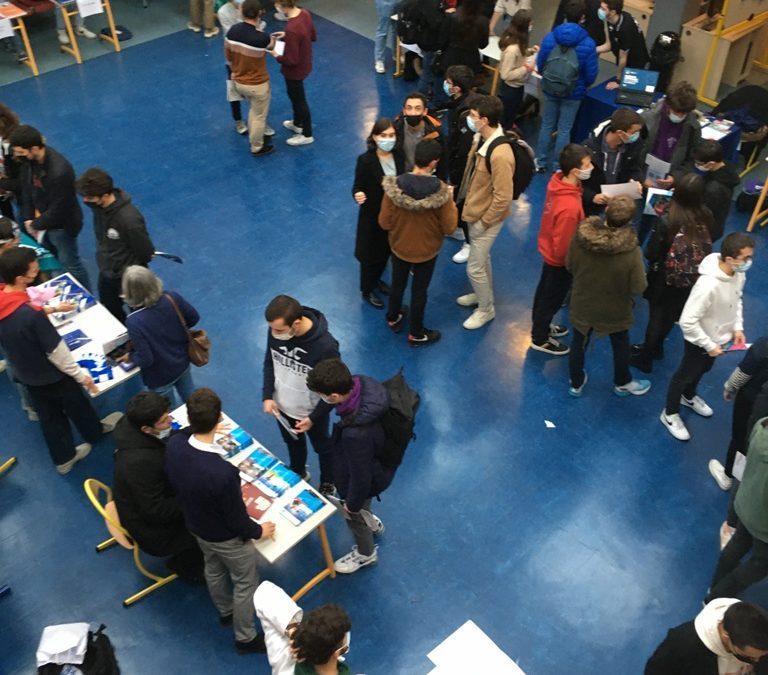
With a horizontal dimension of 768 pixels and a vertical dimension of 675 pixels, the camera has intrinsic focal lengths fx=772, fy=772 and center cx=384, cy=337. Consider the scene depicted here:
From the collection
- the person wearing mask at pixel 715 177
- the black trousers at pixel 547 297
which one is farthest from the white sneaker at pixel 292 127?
the person wearing mask at pixel 715 177

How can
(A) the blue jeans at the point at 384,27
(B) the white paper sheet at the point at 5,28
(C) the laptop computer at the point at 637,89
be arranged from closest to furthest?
(C) the laptop computer at the point at 637,89 → (B) the white paper sheet at the point at 5,28 → (A) the blue jeans at the point at 384,27

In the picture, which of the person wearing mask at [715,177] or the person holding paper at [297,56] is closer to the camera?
the person wearing mask at [715,177]

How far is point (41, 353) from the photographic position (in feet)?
14.1

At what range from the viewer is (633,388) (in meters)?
5.38

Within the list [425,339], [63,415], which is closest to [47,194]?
[63,415]

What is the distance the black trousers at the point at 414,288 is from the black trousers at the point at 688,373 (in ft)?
5.76

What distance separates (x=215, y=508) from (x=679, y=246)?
3155 millimetres

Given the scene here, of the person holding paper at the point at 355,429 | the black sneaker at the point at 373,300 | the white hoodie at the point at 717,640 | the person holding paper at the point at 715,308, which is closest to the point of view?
the white hoodie at the point at 717,640

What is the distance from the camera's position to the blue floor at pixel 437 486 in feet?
13.6

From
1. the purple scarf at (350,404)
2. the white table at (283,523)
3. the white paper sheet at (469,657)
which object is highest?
the purple scarf at (350,404)

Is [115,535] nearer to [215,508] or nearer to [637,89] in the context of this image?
[215,508]

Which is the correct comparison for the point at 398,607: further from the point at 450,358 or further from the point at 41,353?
the point at 41,353

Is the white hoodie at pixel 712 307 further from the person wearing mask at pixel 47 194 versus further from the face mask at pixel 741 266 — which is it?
the person wearing mask at pixel 47 194

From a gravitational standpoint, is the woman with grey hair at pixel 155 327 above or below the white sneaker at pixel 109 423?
above
